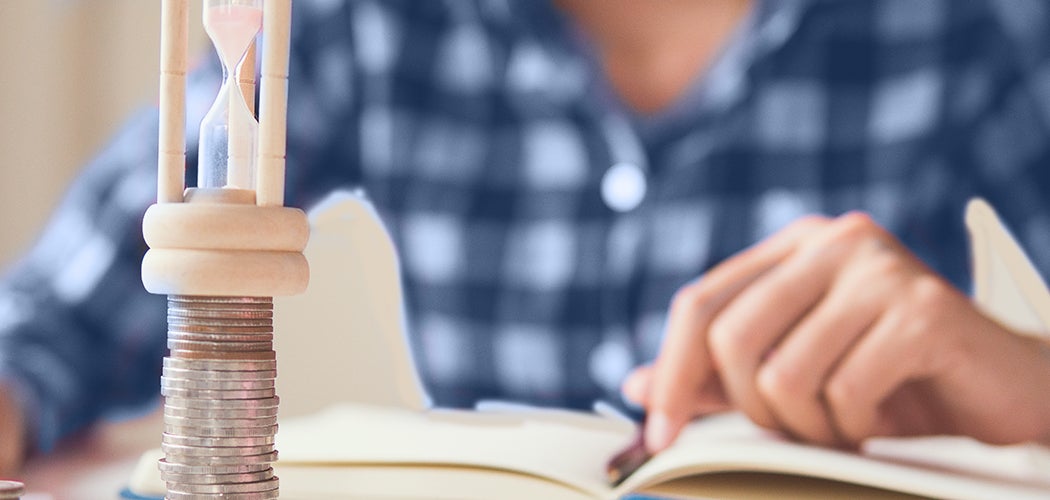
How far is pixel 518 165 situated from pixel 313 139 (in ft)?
0.71

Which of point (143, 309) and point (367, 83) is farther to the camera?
point (367, 83)

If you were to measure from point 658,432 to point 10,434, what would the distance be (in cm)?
35

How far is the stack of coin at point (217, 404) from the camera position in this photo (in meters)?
0.30

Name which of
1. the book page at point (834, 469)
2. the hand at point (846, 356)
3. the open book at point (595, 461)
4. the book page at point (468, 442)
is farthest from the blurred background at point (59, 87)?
the book page at point (834, 469)

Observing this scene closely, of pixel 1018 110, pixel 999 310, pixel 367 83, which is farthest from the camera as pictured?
pixel 367 83

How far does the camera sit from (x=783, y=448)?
463 millimetres

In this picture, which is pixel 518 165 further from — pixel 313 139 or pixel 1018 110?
pixel 1018 110

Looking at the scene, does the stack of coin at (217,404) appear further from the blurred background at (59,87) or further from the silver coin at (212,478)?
the blurred background at (59,87)

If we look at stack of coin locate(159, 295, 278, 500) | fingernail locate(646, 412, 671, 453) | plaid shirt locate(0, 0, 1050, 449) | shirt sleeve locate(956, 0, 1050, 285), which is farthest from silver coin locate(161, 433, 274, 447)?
shirt sleeve locate(956, 0, 1050, 285)

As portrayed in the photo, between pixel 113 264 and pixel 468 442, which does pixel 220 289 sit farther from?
pixel 113 264

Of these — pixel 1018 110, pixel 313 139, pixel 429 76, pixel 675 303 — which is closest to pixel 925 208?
pixel 1018 110

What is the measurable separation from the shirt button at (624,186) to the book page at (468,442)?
0.27 metres

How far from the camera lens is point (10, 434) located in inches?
23.7

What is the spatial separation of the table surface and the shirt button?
0.40 m
